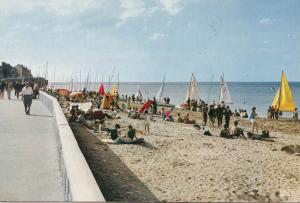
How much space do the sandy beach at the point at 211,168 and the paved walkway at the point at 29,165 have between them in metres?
2.14

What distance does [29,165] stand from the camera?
770cm

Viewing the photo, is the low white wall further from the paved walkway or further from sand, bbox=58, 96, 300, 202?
sand, bbox=58, 96, 300, 202

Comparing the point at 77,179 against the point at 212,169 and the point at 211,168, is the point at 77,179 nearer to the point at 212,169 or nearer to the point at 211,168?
the point at 212,169

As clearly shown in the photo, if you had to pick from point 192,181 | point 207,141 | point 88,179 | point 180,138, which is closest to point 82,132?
point 180,138

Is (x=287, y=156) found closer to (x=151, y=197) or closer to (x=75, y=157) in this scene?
(x=151, y=197)

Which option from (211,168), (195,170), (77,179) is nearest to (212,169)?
(211,168)

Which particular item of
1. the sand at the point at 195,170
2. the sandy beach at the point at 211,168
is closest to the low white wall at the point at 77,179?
the sand at the point at 195,170

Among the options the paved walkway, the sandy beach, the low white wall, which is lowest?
the sandy beach

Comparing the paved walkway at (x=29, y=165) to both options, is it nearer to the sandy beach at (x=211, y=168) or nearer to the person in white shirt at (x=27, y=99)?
the sandy beach at (x=211, y=168)

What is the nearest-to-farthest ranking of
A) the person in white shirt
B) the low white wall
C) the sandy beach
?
the low white wall, the sandy beach, the person in white shirt

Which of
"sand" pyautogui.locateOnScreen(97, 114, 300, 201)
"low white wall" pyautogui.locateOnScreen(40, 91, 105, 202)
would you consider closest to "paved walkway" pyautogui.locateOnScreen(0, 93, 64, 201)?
"low white wall" pyautogui.locateOnScreen(40, 91, 105, 202)

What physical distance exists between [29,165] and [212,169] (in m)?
6.45

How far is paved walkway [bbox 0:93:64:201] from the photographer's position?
6.11m

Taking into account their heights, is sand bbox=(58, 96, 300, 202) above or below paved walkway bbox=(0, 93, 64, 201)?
below
